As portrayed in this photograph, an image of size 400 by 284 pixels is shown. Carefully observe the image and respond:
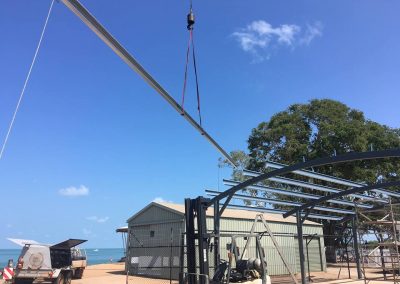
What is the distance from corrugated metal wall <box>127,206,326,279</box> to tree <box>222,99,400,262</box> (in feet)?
33.4

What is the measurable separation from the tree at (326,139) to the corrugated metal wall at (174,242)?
10.2 meters

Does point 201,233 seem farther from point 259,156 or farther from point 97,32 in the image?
point 259,156

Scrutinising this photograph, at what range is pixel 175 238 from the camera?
25.3 m

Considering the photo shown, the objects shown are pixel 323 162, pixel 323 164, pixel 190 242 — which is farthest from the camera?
pixel 190 242

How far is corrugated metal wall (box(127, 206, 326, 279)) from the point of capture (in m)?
24.2

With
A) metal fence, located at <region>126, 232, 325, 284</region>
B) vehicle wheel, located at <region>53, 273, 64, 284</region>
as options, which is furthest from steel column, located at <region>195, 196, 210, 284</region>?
vehicle wheel, located at <region>53, 273, 64, 284</region>

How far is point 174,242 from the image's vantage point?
25.1 m

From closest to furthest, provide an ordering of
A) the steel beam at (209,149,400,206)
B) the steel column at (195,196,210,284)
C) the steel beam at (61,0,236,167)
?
the steel beam at (61,0,236,167)
the steel beam at (209,149,400,206)
the steel column at (195,196,210,284)

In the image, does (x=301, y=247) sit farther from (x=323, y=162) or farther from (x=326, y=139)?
(x=326, y=139)

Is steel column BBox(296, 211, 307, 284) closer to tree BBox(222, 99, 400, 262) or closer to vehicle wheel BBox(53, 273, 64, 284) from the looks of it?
vehicle wheel BBox(53, 273, 64, 284)

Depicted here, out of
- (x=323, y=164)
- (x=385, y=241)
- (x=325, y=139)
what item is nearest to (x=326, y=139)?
(x=325, y=139)

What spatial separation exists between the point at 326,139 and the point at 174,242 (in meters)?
21.2

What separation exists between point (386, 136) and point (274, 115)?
11671mm

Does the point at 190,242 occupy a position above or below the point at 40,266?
above
